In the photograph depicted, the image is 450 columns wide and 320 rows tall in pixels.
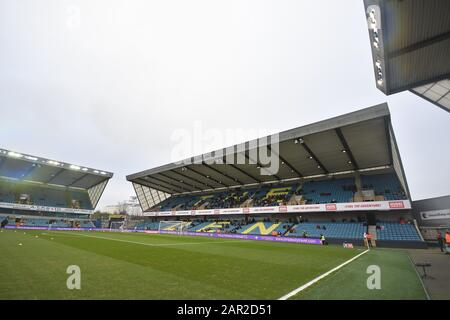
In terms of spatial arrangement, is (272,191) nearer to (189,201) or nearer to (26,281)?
(189,201)

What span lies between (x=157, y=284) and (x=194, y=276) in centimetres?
124

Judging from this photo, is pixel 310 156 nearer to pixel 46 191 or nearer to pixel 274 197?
pixel 274 197

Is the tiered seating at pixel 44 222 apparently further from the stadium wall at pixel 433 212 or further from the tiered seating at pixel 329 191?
the stadium wall at pixel 433 212

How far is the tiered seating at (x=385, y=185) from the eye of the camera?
23.7 meters

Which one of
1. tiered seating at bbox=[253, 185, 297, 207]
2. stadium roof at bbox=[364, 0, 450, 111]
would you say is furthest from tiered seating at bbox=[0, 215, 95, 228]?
stadium roof at bbox=[364, 0, 450, 111]

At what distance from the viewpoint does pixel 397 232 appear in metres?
20.8

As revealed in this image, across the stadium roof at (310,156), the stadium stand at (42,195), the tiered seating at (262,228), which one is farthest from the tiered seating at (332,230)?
the stadium stand at (42,195)

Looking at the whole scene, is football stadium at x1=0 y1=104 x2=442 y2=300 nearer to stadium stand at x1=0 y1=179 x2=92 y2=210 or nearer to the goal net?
stadium stand at x1=0 y1=179 x2=92 y2=210

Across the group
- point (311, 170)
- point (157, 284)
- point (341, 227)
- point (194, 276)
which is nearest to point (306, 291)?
point (194, 276)

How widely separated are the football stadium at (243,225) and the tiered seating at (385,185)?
0.11 m

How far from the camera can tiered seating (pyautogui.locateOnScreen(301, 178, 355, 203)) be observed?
27469mm

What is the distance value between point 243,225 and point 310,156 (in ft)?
49.5

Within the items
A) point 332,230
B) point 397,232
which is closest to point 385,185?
point 397,232
